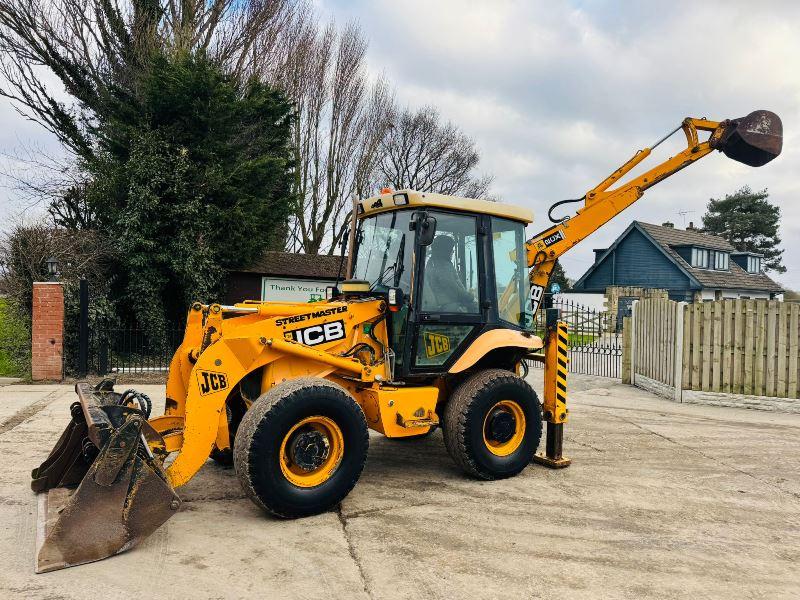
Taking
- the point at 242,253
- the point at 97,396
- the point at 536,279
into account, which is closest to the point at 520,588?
the point at 97,396

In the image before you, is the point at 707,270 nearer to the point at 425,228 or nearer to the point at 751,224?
the point at 751,224

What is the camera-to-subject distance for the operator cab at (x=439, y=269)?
5500 mm

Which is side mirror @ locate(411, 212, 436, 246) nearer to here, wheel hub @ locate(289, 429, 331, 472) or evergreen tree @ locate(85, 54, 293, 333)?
wheel hub @ locate(289, 429, 331, 472)

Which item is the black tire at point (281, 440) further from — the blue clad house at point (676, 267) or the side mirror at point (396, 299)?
the blue clad house at point (676, 267)

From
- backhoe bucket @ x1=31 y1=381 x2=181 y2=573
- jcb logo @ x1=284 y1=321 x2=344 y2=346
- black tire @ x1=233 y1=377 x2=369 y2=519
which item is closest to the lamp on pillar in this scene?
backhoe bucket @ x1=31 y1=381 x2=181 y2=573

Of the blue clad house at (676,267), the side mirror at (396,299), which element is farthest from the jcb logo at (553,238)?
the blue clad house at (676,267)

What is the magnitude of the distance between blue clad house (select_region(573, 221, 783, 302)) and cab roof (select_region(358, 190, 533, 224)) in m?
28.6

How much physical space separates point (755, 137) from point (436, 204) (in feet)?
15.6

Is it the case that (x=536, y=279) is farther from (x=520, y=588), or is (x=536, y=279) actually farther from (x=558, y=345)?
(x=520, y=588)

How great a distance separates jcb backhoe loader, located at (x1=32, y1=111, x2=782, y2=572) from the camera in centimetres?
399

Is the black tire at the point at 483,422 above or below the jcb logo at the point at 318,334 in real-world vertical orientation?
below

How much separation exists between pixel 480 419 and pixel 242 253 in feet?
35.6

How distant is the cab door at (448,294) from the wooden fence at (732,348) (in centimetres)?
646

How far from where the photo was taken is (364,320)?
5.52 m
